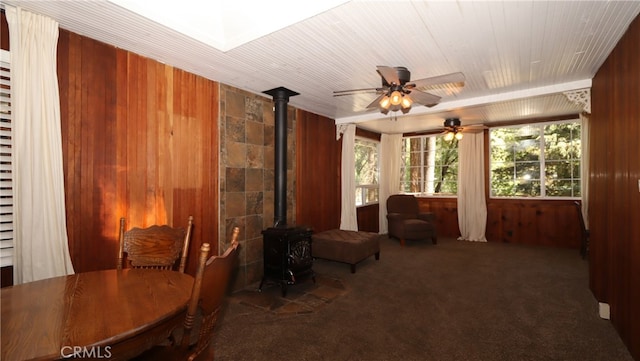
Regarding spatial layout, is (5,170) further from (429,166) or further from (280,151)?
(429,166)

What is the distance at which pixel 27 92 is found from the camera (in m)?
1.95

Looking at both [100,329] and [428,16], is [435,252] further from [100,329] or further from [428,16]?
[100,329]

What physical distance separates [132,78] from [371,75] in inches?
92.9

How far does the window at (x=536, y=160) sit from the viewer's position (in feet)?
18.2

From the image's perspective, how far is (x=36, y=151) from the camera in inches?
78.0

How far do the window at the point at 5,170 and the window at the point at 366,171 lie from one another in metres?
5.16

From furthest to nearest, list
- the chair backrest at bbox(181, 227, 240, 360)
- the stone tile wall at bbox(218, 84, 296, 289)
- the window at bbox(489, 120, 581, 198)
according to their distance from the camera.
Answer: the window at bbox(489, 120, 581, 198), the stone tile wall at bbox(218, 84, 296, 289), the chair backrest at bbox(181, 227, 240, 360)

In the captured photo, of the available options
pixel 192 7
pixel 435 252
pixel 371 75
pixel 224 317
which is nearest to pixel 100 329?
pixel 224 317

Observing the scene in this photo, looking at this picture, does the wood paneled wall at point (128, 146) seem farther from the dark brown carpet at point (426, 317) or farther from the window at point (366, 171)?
the window at point (366, 171)

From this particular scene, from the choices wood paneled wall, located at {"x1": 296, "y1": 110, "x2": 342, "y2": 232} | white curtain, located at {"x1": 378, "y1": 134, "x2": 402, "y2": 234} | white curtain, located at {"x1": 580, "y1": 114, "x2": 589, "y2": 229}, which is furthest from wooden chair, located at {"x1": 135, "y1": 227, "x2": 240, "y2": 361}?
white curtain, located at {"x1": 580, "y1": 114, "x2": 589, "y2": 229}

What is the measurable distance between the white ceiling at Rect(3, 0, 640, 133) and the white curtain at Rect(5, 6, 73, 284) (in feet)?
0.69

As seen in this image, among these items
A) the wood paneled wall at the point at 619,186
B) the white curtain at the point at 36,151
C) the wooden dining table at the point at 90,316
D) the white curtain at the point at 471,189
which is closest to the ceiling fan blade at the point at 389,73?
the wood paneled wall at the point at 619,186

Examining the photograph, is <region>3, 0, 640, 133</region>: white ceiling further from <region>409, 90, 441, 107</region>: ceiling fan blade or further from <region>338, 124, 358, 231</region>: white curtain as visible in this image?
<region>338, 124, 358, 231</region>: white curtain

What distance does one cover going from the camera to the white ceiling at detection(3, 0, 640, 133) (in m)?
1.98
